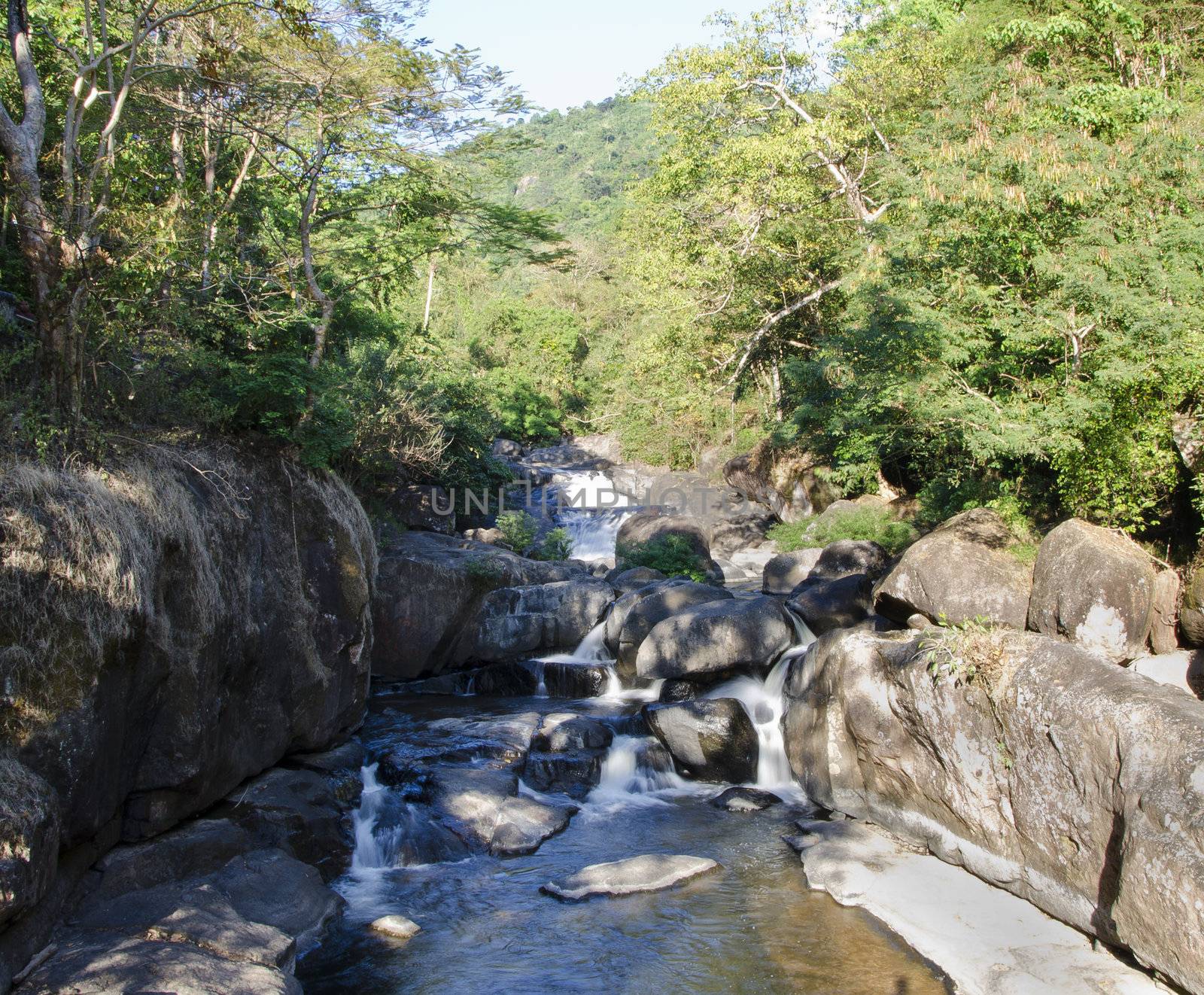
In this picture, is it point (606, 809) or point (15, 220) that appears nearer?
point (15, 220)

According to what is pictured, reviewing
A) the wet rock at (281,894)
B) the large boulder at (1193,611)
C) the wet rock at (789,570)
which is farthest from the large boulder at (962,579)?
the wet rock at (281,894)

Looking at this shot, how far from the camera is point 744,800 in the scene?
32.2 feet

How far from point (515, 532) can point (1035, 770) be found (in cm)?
1323

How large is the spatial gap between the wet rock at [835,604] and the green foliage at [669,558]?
479cm

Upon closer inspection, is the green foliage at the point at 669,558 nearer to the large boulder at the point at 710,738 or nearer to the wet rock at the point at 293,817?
the large boulder at the point at 710,738

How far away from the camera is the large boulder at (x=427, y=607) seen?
46.0 feet

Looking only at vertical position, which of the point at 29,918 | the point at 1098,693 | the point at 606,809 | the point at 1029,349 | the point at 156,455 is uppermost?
the point at 1029,349

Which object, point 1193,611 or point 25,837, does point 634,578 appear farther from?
point 25,837

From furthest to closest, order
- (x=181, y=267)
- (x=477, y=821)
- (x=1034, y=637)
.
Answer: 1. (x=477, y=821)
2. (x=181, y=267)
3. (x=1034, y=637)

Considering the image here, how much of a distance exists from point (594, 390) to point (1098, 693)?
1240 inches

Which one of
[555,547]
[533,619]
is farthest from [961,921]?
[555,547]

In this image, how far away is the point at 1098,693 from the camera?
6766 millimetres

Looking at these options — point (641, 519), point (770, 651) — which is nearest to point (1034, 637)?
point (770, 651)

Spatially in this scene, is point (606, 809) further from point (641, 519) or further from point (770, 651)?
point (641, 519)
